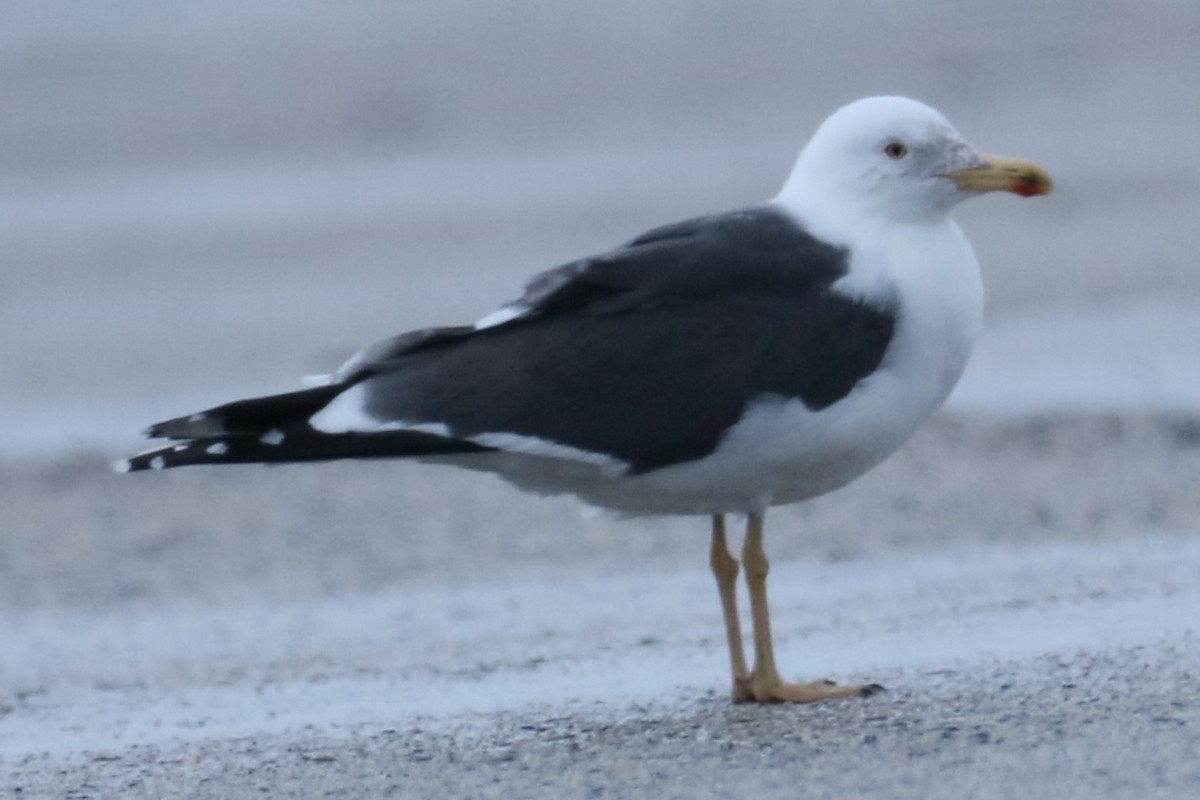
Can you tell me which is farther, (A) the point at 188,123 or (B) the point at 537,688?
(A) the point at 188,123

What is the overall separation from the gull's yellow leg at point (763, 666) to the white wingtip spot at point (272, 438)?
956mm

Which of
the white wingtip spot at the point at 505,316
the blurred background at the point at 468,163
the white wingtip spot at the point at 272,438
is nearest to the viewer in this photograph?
the white wingtip spot at the point at 272,438

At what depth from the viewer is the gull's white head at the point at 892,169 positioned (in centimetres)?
481

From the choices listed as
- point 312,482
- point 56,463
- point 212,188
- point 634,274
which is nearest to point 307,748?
point 634,274

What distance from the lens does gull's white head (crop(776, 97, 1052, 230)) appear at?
15.8ft

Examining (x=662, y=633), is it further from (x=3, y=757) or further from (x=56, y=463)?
(x=56, y=463)

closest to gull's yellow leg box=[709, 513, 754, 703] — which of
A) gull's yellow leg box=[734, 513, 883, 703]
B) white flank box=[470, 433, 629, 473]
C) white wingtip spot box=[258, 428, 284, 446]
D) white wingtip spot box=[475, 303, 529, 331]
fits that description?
gull's yellow leg box=[734, 513, 883, 703]

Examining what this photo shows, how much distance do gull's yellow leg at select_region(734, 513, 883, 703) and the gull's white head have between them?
667mm

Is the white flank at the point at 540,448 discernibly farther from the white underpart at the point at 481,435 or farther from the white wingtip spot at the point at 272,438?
the white wingtip spot at the point at 272,438

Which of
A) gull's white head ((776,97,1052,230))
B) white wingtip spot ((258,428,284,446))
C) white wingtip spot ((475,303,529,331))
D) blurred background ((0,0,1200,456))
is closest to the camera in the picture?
white wingtip spot ((258,428,284,446))

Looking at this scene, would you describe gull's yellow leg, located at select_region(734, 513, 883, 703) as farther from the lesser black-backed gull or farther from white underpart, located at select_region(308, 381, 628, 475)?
white underpart, located at select_region(308, 381, 628, 475)

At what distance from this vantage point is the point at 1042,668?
479cm

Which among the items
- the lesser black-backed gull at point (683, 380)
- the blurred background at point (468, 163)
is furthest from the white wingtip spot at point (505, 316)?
the blurred background at point (468, 163)

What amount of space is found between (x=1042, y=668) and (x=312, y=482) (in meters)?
3.97
